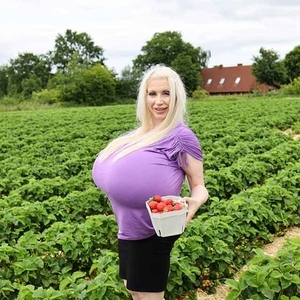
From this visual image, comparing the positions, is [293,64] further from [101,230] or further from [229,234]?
[101,230]

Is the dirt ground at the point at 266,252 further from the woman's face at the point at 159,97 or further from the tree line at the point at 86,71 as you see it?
the tree line at the point at 86,71

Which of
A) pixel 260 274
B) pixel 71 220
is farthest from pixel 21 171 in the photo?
pixel 260 274

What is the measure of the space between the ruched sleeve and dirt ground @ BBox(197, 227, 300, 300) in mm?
2255

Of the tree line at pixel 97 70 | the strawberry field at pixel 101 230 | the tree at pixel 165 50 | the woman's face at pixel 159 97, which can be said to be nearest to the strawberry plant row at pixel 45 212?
the strawberry field at pixel 101 230

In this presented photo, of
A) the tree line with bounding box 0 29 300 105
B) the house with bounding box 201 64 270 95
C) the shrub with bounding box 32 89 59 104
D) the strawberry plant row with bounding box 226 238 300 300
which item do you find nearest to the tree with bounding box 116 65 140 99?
the tree line with bounding box 0 29 300 105

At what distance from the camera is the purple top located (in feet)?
8.86

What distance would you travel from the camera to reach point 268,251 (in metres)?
5.90

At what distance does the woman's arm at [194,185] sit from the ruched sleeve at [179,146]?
0.10 feet

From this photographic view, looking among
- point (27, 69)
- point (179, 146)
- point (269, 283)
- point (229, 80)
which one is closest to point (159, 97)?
point (179, 146)

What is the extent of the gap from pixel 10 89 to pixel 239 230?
260 feet

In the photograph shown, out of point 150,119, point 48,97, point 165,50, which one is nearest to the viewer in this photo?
point 150,119

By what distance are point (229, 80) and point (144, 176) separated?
66457mm

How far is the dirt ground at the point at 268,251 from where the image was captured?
4.63 metres

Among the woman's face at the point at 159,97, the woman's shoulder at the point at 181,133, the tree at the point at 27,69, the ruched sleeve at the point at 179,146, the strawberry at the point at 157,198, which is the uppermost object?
the tree at the point at 27,69
